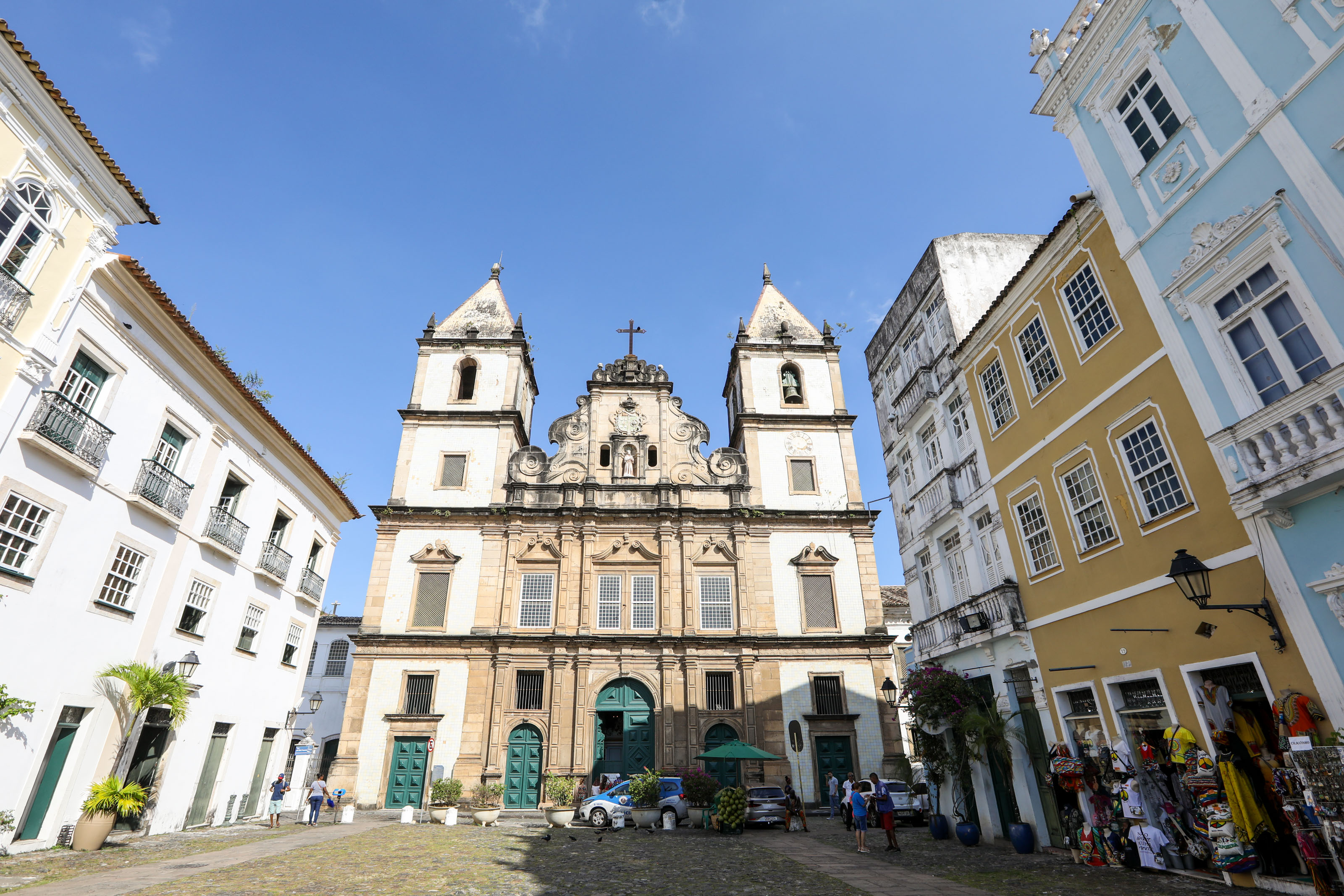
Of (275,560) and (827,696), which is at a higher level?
(275,560)

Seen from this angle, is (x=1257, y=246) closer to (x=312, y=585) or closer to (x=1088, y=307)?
(x=1088, y=307)

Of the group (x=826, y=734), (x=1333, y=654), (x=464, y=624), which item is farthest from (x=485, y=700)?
(x=1333, y=654)

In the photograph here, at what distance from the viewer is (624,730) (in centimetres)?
2608

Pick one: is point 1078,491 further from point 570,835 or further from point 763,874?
point 570,835

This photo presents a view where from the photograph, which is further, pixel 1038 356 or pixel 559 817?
pixel 559 817

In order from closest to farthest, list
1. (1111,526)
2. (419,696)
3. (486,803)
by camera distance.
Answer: (1111,526) < (486,803) < (419,696)

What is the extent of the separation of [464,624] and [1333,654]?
25532mm

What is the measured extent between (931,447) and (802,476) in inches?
487

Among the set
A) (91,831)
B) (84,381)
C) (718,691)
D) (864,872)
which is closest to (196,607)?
(91,831)

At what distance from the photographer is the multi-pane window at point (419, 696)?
25750mm

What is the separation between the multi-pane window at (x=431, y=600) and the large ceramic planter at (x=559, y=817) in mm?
9933

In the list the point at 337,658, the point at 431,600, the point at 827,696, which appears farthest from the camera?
the point at 337,658

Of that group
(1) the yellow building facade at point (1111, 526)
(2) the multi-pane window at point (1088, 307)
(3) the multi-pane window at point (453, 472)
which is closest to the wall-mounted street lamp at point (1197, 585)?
(1) the yellow building facade at point (1111, 526)

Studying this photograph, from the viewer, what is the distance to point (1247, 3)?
9523mm
